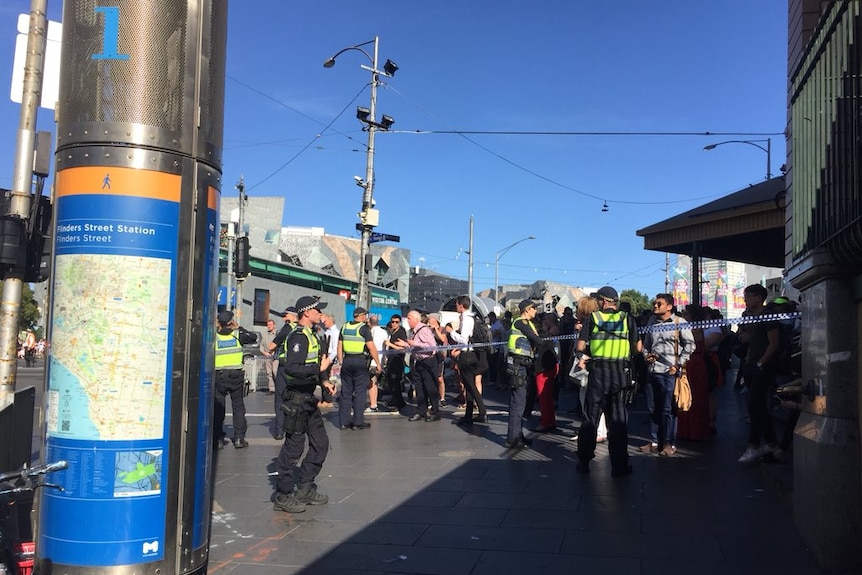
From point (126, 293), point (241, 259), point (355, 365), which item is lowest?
point (355, 365)

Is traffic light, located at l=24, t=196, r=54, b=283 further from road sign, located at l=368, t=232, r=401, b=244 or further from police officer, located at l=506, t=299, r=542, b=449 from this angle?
road sign, located at l=368, t=232, r=401, b=244

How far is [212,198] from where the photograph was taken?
4020 millimetres

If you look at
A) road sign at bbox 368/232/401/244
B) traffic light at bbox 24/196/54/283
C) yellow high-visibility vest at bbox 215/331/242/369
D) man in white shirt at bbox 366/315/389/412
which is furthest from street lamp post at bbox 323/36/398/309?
traffic light at bbox 24/196/54/283

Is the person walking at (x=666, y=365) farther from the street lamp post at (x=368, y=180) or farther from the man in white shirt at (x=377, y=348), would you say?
the street lamp post at (x=368, y=180)

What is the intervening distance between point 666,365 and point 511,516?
10.5 ft

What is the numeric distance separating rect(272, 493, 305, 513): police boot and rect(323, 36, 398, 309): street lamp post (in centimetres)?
1486

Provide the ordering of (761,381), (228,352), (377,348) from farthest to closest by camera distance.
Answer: (377,348) → (228,352) → (761,381)

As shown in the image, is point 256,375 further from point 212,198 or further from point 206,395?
point 212,198

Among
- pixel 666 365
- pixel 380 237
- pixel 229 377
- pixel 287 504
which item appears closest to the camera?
pixel 287 504

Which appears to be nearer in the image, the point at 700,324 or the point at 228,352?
the point at 700,324

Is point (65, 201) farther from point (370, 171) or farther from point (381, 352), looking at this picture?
point (370, 171)

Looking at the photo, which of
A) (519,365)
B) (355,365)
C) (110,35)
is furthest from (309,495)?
(355,365)

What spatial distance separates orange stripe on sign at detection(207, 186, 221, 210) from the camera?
3981 mm

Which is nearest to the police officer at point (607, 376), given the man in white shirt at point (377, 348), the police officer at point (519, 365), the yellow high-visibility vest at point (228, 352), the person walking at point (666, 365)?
the person walking at point (666, 365)
